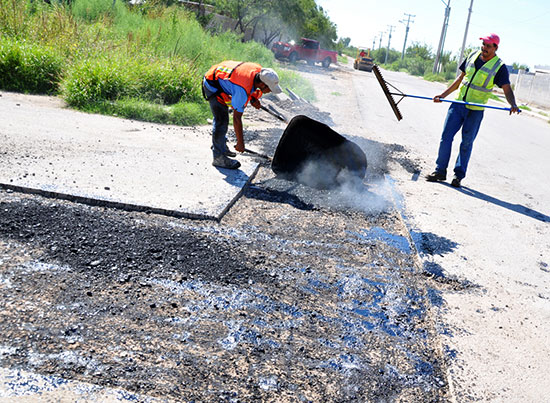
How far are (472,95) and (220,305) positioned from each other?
4.76 metres

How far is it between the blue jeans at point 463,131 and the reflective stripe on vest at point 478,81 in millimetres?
110

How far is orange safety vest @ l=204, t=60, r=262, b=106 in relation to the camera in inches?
197

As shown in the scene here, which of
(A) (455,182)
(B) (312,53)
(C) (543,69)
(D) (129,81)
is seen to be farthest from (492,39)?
(C) (543,69)

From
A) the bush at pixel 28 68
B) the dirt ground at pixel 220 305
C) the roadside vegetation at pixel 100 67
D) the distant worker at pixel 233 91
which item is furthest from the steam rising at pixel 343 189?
the bush at pixel 28 68

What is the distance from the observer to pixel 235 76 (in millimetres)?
5102

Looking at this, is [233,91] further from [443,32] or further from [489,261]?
[443,32]

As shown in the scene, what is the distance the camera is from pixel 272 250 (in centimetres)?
389

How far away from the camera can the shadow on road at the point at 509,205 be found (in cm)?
566

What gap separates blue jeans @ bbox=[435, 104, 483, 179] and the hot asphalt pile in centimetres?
248

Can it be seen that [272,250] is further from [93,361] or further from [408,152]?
[408,152]

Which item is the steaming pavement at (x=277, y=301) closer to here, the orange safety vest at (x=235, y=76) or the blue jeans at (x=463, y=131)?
the orange safety vest at (x=235, y=76)

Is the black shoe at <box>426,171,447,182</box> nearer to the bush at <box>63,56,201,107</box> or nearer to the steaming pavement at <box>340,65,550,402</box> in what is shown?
the steaming pavement at <box>340,65,550,402</box>

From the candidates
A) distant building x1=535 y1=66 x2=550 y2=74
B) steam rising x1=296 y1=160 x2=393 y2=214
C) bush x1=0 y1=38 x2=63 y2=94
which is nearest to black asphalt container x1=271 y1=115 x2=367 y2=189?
steam rising x1=296 y1=160 x2=393 y2=214

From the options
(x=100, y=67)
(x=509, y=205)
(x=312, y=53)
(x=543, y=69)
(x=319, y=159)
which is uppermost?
(x=543, y=69)
